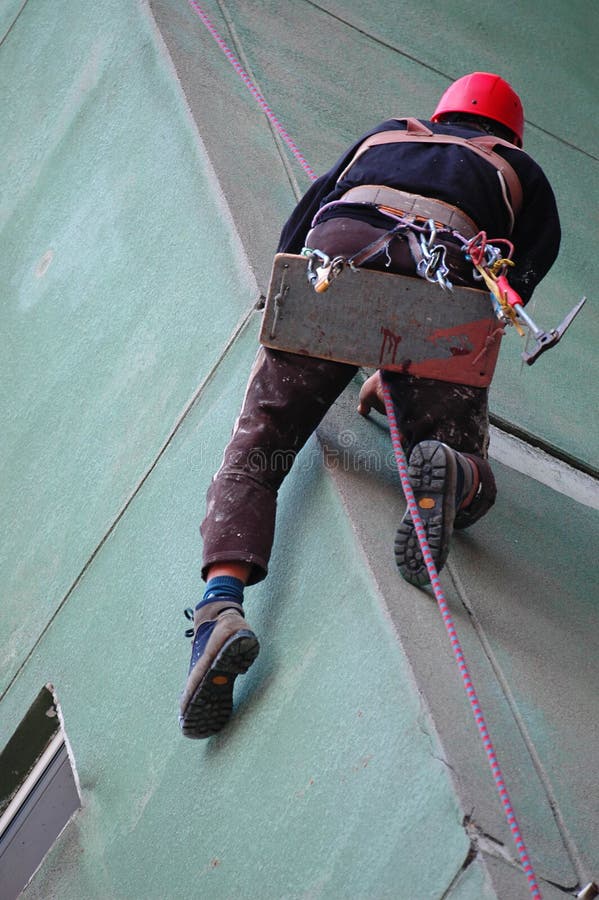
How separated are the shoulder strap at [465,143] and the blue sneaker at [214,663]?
1.10 meters

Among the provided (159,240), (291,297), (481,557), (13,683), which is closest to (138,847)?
(13,683)

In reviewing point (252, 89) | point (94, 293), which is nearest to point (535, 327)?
point (94, 293)

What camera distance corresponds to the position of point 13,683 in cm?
325

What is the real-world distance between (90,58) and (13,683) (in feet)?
7.44

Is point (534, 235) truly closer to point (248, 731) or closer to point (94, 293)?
point (248, 731)

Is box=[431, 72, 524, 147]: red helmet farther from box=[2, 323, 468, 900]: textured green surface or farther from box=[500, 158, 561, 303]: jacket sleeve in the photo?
box=[2, 323, 468, 900]: textured green surface

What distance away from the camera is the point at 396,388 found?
2.67m

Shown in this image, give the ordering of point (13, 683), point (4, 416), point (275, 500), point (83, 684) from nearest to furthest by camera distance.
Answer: point (275, 500) → point (83, 684) → point (13, 683) → point (4, 416)

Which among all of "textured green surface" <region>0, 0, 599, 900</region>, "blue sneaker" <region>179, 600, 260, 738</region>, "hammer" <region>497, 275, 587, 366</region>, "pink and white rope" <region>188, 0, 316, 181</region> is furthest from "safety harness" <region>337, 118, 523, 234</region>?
"blue sneaker" <region>179, 600, 260, 738</region>

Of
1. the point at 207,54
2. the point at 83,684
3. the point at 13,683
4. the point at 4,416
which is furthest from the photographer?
the point at 207,54

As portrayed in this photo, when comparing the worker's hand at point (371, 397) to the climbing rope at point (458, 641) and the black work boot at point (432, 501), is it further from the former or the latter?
the black work boot at point (432, 501)

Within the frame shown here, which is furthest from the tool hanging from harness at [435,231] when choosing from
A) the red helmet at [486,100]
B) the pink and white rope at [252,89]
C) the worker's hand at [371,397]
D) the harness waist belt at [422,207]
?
Result: the pink and white rope at [252,89]

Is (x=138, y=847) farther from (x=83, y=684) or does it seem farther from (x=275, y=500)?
(x=275, y=500)

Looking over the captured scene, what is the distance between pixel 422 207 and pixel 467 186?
119 millimetres
